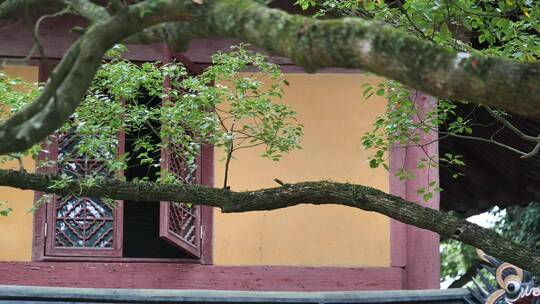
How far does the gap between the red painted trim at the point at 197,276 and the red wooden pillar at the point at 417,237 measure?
118 mm

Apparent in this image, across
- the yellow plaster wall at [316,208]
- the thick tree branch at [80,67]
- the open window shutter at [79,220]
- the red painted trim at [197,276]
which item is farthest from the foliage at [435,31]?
the thick tree branch at [80,67]

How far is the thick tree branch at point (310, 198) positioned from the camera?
6.81m

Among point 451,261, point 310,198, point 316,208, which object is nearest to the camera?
point 310,198

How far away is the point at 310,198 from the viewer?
705cm

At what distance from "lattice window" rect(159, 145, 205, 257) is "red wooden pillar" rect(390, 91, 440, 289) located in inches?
60.3

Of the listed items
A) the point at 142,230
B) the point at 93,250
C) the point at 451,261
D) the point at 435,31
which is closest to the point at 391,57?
the point at 435,31

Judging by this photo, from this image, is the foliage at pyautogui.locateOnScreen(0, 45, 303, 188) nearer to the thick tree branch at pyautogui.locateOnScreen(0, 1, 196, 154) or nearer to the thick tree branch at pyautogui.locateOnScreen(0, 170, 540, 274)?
the thick tree branch at pyautogui.locateOnScreen(0, 170, 540, 274)

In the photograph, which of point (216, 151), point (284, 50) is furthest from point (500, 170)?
point (284, 50)

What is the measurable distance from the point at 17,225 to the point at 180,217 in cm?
127

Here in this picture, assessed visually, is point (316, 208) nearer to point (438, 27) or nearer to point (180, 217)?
point (180, 217)

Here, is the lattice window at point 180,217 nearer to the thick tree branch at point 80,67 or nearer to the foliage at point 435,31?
the foliage at point 435,31

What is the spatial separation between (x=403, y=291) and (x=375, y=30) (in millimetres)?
4348

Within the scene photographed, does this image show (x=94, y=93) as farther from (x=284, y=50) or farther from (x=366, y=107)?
(x=284, y=50)

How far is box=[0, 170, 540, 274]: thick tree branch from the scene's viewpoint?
6.81m
